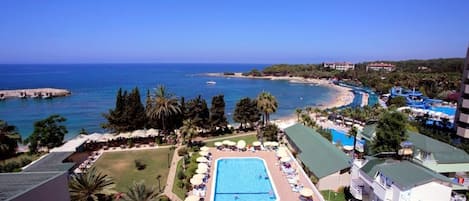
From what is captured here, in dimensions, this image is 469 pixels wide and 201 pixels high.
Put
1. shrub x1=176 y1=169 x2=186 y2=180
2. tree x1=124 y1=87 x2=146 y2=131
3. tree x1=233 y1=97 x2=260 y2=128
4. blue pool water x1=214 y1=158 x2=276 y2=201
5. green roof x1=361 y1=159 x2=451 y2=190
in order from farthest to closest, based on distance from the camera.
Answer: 1. tree x1=233 y1=97 x2=260 y2=128
2. tree x1=124 y1=87 x2=146 y2=131
3. shrub x1=176 y1=169 x2=186 y2=180
4. blue pool water x1=214 y1=158 x2=276 y2=201
5. green roof x1=361 y1=159 x2=451 y2=190

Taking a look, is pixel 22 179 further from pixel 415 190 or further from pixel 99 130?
pixel 99 130

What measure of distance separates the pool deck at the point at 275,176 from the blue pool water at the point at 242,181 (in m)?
0.50

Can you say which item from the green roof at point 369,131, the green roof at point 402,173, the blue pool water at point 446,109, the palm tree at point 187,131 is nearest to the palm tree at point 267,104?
the palm tree at point 187,131

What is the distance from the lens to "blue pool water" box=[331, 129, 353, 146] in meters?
36.5

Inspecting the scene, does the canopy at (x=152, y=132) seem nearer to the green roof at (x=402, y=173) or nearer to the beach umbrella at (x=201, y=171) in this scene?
the beach umbrella at (x=201, y=171)

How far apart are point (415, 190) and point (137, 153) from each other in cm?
2535

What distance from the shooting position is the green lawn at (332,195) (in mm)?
20484

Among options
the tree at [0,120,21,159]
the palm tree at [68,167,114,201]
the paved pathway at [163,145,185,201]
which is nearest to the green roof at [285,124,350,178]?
the paved pathway at [163,145,185,201]

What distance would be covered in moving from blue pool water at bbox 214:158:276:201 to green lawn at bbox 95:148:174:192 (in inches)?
191

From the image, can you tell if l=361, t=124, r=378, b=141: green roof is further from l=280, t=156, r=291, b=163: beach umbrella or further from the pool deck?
l=280, t=156, r=291, b=163: beach umbrella

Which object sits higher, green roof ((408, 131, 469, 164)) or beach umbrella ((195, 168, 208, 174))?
green roof ((408, 131, 469, 164))

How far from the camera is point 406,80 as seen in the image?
9712 cm

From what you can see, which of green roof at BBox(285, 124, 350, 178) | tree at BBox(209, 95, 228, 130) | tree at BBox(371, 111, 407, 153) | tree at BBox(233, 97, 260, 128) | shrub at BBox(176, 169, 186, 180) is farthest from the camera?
tree at BBox(233, 97, 260, 128)

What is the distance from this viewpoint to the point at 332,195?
21.1 m
